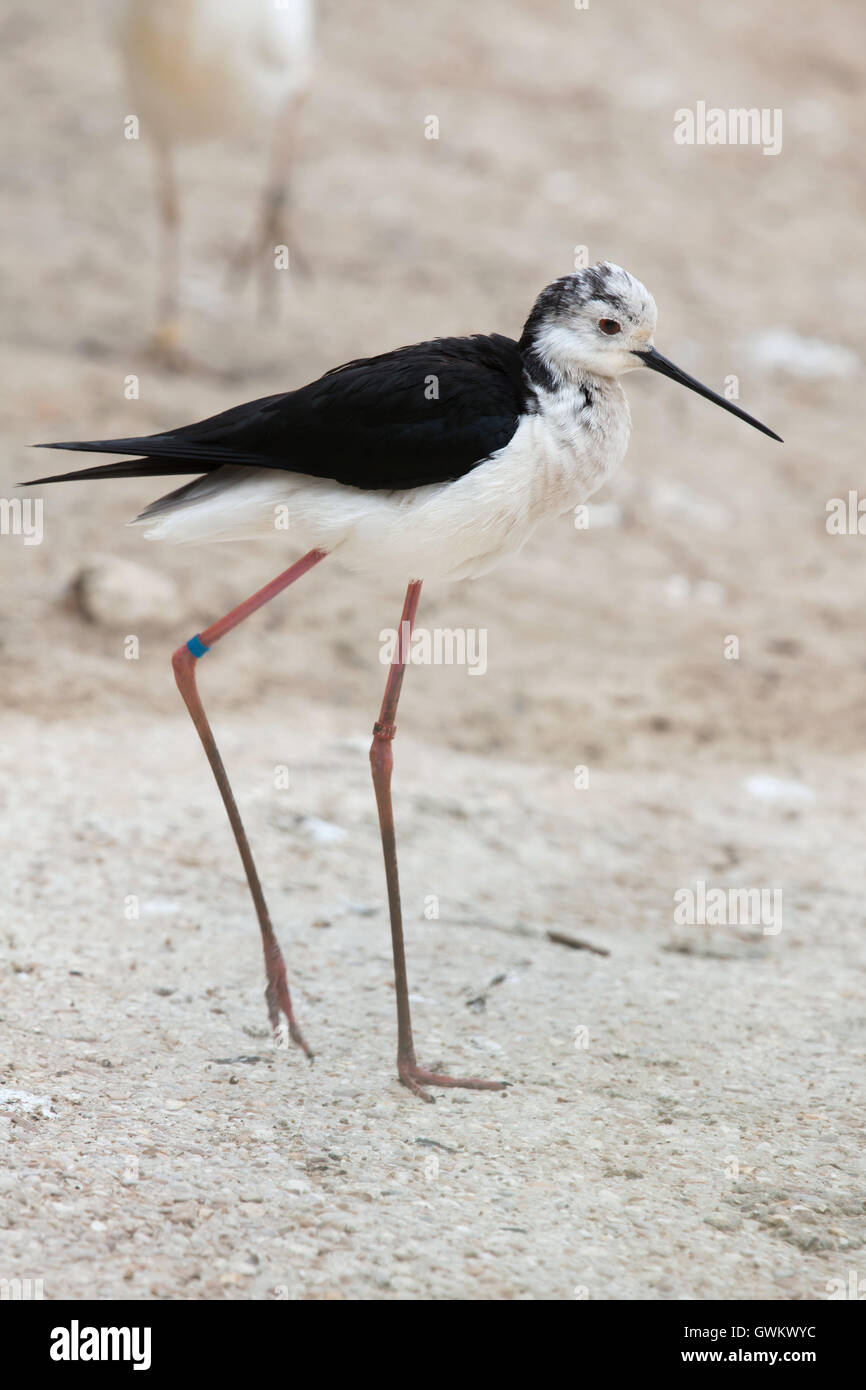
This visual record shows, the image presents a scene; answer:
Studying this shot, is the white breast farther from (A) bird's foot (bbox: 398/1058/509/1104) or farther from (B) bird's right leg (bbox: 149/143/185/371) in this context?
(B) bird's right leg (bbox: 149/143/185/371)

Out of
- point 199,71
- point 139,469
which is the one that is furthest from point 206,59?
point 139,469

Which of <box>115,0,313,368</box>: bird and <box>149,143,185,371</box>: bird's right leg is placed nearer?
<box>115,0,313,368</box>: bird

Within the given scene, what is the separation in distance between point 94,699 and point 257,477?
190 cm

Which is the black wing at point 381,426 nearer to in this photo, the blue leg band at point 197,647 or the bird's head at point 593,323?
the bird's head at point 593,323

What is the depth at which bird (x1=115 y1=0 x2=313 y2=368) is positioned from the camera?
663 cm

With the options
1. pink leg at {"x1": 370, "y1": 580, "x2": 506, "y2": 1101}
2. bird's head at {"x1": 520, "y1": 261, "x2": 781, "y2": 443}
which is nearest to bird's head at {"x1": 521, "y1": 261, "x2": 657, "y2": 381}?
bird's head at {"x1": 520, "y1": 261, "x2": 781, "y2": 443}

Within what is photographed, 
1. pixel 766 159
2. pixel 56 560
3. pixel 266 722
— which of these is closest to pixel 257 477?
pixel 266 722

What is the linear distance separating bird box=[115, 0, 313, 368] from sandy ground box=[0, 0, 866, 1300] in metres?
0.68

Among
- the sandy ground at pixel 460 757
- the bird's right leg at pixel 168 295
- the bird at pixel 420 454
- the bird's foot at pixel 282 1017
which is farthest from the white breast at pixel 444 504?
the bird's right leg at pixel 168 295

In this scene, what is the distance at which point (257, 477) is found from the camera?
2998mm

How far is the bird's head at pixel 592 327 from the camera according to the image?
291 cm

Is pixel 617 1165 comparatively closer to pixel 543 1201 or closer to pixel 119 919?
pixel 543 1201

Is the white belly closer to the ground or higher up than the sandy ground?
higher up
